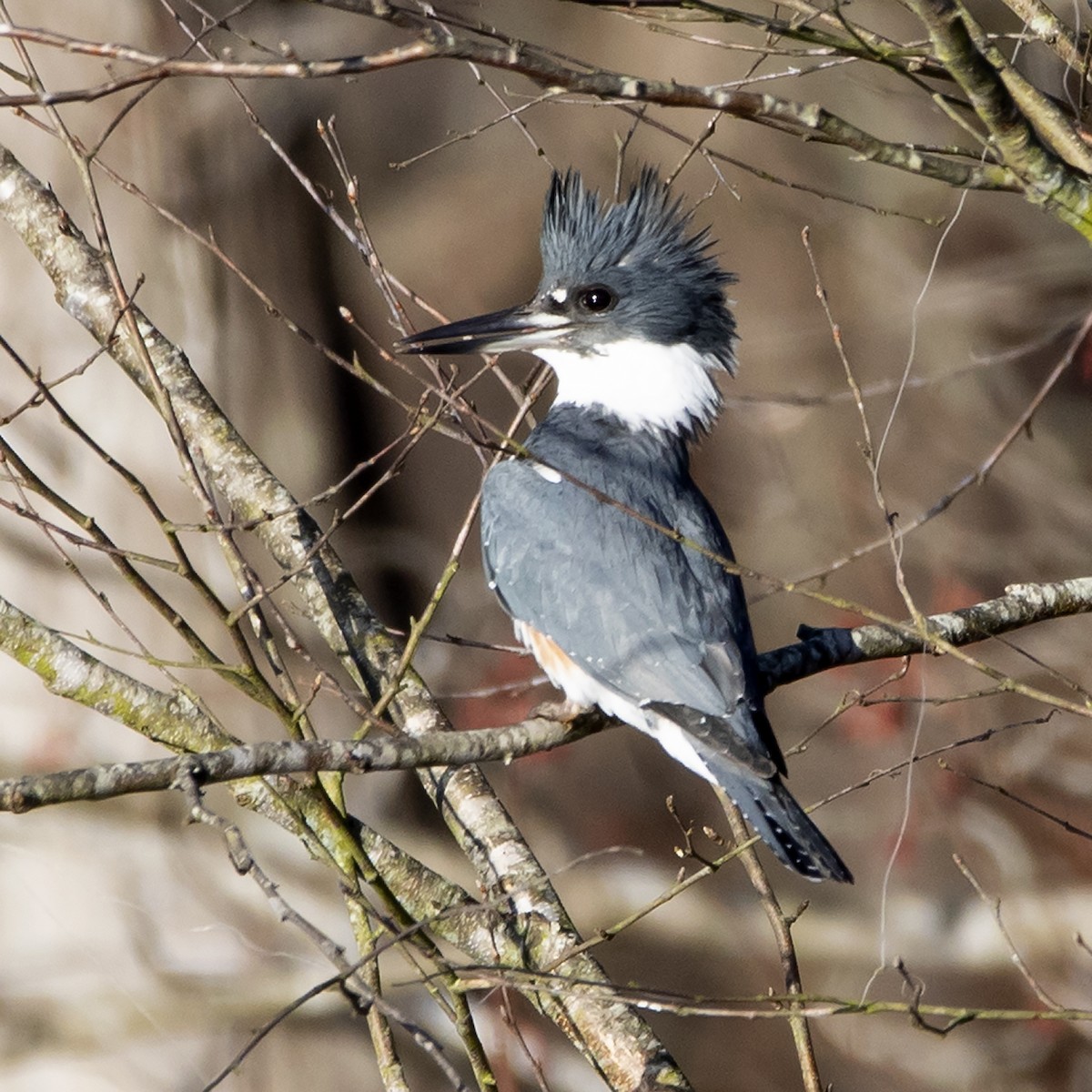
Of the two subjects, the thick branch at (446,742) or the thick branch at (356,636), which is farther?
the thick branch at (356,636)

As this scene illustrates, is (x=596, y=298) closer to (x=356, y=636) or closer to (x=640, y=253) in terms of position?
(x=640, y=253)

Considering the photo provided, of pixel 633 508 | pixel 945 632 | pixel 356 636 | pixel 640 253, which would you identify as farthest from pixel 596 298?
pixel 945 632

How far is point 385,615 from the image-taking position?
4.70m

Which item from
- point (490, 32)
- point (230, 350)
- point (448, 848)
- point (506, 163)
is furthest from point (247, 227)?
point (490, 32)

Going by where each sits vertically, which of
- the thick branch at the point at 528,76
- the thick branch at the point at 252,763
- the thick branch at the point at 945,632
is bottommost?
the thick branch at the point at 252,763

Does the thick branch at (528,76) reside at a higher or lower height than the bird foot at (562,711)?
lower

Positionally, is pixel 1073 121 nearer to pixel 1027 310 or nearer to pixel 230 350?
pixel 230 350

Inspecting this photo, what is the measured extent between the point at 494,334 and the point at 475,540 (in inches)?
104

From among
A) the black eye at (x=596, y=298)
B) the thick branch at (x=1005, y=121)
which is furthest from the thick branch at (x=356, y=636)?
the thick branch at (x=1005, y=121)

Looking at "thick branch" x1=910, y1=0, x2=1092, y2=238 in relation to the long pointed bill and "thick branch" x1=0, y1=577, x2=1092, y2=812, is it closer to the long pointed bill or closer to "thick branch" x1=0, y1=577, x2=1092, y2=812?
"thick branch" x1=0, y1=577, x2=1092, y2=812

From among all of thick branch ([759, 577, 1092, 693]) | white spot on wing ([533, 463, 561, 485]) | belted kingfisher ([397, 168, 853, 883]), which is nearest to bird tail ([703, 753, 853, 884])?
belted kingfisher ([397, 168, 853, 883])

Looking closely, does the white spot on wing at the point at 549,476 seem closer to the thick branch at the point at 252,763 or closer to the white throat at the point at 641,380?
the white throat at the point at 641,380

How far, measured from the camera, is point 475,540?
5.32 m

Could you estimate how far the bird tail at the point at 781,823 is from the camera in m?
2.01
